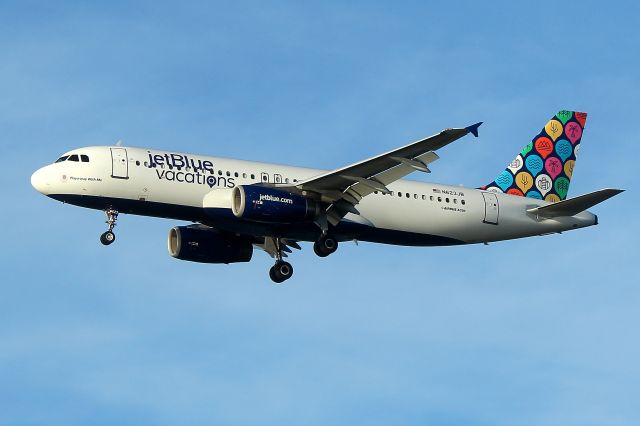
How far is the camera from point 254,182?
50.0 metres

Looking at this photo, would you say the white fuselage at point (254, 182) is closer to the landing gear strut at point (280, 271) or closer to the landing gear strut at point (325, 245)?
the landing gear strut at point (325, 245)

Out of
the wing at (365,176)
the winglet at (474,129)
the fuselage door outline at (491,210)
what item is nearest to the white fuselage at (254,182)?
the fuselage door outline at (491,210)

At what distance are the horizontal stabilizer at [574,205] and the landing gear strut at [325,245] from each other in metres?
9.05

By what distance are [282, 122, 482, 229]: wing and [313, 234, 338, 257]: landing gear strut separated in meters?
0.68

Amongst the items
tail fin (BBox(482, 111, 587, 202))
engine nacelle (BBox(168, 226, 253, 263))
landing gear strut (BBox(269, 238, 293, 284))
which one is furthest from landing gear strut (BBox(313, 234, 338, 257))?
tail fin (BBox(482, 111, 587, 202))

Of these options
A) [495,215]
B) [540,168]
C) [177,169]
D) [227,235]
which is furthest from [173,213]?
[540,168]

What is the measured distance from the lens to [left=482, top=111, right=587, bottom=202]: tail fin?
56531 mm

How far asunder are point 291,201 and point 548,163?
1476 cm

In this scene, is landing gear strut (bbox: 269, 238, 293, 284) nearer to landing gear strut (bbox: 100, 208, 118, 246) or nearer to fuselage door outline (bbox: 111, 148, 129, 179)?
landing gear strut (bbox: 100, 208, 118, 246)

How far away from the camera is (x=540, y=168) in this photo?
189 ft

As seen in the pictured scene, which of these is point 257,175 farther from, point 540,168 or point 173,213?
point 540,168

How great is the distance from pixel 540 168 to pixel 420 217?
796cm

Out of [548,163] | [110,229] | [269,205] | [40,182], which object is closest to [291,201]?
[269,205]

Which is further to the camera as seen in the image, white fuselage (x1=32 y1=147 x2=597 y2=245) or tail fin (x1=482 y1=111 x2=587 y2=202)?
tail fin (x1=482 y1=111 x2=587 y2=202)
